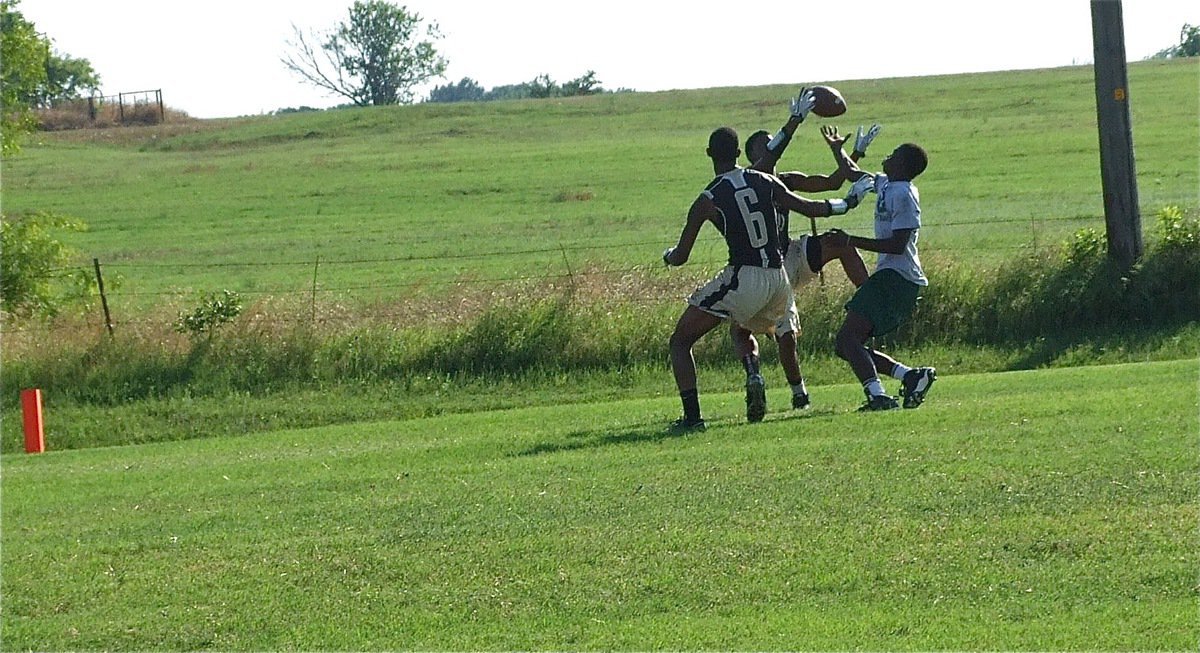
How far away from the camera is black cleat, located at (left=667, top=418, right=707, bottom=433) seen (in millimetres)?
10781

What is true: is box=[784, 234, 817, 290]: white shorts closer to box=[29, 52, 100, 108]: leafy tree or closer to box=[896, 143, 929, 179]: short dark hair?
box=[896, 143, 929, 179]: short dark hair

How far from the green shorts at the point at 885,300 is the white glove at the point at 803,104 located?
1298 mm

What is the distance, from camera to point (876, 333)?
35.8ft

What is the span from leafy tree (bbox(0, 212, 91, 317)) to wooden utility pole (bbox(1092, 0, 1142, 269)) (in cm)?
1222

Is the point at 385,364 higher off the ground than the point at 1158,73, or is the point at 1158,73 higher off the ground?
the point at 1158,73

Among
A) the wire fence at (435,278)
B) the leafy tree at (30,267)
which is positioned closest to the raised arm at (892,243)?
the wire fence at (435,278)

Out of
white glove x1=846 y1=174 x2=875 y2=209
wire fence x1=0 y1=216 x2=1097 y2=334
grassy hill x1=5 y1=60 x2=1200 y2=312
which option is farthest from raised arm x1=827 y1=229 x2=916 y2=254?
grassy hill x1=5 y1=60 x2=1200 y2=312

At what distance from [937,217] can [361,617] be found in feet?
85.4

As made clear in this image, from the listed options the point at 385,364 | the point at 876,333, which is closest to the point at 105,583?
the point at 876,333

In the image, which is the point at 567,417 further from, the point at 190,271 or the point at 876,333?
the point at 190,271

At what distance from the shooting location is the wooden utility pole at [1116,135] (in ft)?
54.1

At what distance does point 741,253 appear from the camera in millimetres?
10586

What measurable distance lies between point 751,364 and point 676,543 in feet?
13.0

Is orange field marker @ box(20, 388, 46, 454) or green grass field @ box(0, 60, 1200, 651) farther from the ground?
green grass field @ box(0, 60, 1200, 651)
